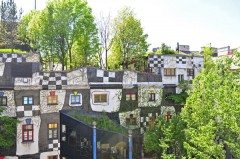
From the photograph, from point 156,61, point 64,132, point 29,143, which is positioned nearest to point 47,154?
point 29,143

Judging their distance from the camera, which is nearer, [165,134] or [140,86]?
[165,134]

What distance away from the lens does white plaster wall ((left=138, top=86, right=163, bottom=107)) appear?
48.8 feet

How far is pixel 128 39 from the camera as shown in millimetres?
16828

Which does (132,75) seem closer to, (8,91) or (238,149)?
(8,91)

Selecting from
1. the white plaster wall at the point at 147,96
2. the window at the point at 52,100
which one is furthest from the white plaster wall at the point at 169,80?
the window at the point at 52,100

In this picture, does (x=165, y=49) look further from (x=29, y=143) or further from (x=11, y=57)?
(x=29, y=143)

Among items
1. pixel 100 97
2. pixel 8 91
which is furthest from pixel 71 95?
pixel 8 91

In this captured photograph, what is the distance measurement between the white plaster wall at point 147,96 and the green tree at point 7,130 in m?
5.87

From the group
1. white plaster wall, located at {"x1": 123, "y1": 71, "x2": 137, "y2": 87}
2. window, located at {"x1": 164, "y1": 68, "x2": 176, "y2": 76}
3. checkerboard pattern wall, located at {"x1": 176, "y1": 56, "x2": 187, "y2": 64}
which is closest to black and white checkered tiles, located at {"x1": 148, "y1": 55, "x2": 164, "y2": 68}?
window, located at {"x1": 164, "y1": 68, "x2": 176, "y2": 76}

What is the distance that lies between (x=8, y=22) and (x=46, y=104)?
7.65 meters

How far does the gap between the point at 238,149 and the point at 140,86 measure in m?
6.65

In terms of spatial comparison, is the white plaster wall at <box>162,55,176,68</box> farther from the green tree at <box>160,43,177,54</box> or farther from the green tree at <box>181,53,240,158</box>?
the green tree at <box>181,53,240,158</box>

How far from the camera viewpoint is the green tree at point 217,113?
29.3 ft

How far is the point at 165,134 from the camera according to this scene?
11.7 m
